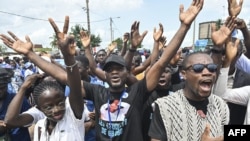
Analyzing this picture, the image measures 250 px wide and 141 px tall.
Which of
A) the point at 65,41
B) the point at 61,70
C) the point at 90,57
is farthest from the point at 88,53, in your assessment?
the point at 65,41

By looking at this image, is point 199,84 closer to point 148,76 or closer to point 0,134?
point 148,76

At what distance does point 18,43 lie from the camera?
3.14 m

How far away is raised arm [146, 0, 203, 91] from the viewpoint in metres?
2.80

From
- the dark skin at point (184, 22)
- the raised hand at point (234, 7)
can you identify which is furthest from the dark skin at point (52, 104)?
the raised hand at point (234, 7)

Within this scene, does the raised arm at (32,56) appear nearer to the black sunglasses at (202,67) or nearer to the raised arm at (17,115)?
the raised arm at (17,115)

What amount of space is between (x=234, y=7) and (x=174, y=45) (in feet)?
2.95

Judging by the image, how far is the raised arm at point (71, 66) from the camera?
2.43 meters

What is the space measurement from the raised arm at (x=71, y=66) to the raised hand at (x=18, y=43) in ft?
2.09

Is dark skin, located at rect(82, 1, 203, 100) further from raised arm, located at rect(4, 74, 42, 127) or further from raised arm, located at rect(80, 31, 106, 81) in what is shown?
raised arm, located at rect(80, 31, 106, 81)

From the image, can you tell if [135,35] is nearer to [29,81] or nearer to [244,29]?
[244,29]

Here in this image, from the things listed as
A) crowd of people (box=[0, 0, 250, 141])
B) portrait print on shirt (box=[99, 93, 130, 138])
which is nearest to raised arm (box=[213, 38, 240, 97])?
crowd of people (box=[0, 0, 250, 141])

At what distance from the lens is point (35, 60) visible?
10.1ft

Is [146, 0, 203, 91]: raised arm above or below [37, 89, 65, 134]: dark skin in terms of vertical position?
above

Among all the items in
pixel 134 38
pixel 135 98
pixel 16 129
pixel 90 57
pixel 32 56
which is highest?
pixel 134 38
